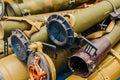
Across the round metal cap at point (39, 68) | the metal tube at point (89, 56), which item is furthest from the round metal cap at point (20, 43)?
the metal tube at point (89, 56)

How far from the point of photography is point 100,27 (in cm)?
199

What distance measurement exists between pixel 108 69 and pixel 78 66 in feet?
0.68

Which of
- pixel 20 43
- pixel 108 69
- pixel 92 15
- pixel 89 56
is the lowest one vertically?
pixel 108 69

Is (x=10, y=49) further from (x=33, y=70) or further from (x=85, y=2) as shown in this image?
(x=85, y=2)

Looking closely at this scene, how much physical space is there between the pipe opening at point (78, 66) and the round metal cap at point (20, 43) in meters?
0.32

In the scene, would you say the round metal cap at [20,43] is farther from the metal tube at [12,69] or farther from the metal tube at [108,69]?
the metal tube at [108,69]

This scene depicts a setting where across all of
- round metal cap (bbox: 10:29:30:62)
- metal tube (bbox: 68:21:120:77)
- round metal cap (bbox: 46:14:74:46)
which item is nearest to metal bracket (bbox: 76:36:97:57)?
metal tube (bbox: 68:21:120:77)

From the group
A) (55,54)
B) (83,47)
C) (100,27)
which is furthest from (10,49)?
(100,27)

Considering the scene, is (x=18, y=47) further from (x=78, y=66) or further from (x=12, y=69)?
(x=78, y=66)

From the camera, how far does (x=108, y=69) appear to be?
5.59ft

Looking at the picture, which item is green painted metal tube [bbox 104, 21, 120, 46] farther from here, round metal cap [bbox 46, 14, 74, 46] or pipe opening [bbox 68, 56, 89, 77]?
round metal cap [bbox 46, 14, 74, 46]

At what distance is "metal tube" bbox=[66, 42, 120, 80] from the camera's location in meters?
1.64

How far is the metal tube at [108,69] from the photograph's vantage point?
5.39 feet

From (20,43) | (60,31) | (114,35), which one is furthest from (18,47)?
(114,35)
